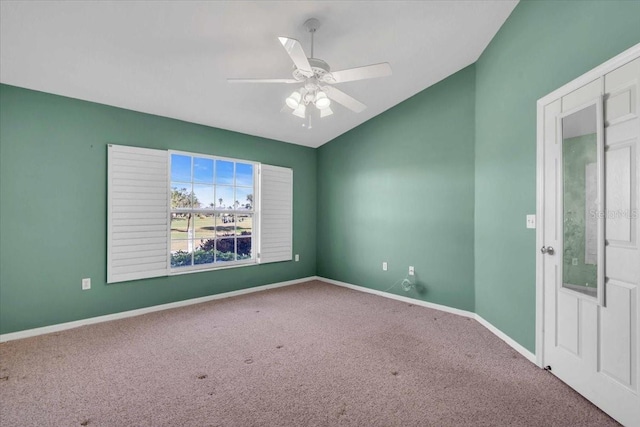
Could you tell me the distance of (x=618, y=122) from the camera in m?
1.68

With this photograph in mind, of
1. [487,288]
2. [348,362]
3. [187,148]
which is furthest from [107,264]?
[487,288]

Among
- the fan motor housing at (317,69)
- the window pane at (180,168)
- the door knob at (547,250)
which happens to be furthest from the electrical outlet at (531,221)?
the window pane at (180,168)

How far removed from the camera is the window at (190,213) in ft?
10.9

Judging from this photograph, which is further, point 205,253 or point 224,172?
point 224,172

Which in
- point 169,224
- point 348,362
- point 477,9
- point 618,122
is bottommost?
point 348,362

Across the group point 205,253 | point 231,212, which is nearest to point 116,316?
point 205,253

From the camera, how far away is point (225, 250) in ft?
Result: 14.1

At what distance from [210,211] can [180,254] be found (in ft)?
2.25

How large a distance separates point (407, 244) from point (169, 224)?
3.11m

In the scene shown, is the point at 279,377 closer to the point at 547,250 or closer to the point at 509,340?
the point at 509,340

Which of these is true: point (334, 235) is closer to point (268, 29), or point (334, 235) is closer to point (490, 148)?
point (490, 148)

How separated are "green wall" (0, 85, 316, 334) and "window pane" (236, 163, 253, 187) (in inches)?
35.0

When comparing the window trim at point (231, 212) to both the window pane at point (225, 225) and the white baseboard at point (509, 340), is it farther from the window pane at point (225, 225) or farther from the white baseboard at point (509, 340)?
the white baseboard at point (509, 340)

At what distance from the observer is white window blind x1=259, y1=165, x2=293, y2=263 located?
15.1ft
